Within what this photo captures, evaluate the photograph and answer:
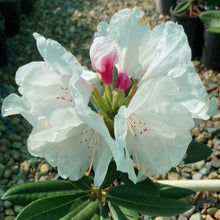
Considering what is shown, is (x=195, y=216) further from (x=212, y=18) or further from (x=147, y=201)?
(x=147, y=201)

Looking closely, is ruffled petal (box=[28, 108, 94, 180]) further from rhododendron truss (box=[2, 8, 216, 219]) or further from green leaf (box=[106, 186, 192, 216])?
green leaf (box=[106, 186, 192, 216])

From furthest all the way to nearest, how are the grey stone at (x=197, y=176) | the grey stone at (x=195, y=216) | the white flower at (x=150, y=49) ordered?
1. the grey stone at (x=197, y=176)
2. the grey stone at (x=195, y=216)
3. the white flower at (x=150, y=49)

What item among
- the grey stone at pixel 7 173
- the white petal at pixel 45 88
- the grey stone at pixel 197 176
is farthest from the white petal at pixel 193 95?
the grey stone at pixel 7 173

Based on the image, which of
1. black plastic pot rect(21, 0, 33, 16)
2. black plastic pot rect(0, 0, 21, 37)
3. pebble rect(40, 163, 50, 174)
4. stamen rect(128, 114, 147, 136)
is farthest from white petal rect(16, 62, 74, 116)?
black plastic pot rect(21, 0, 33, 16)

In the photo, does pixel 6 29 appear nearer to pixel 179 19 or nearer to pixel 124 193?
pixel 179 19

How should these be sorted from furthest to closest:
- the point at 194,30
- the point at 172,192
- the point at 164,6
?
1. the point at 164,6
2. the point at 194,30
3. the point at 172,192

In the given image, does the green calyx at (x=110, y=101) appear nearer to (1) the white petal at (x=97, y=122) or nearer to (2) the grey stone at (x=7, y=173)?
(1) the white petal at (x=97, y=122)

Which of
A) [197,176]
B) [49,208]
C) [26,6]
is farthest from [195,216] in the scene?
[26,6]

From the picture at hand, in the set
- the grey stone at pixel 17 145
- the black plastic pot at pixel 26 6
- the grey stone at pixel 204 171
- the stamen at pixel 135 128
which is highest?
the stamen at pixel 135 128
